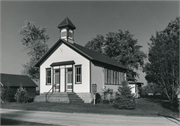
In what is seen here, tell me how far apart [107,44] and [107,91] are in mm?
21293

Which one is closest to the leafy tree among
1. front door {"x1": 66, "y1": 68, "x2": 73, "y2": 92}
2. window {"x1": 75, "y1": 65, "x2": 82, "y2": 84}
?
front door {"x1": 66, "y1": 68, "x2": 73, "y2": 92}

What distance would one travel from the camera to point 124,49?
41500 millimetres

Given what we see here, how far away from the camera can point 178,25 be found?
38.0 metres

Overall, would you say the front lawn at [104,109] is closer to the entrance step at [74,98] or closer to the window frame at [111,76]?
the entrance step at [74,98]

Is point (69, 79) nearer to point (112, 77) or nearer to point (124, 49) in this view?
point (112, 77)

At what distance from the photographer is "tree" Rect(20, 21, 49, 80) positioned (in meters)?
45.6

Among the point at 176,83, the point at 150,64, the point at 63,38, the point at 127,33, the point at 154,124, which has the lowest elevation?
the point at 154,124

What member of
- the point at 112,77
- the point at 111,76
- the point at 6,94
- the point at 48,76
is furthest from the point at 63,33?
the point at 6,94

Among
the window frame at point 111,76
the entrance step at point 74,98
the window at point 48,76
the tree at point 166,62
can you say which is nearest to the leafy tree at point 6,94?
the window at point 48,76

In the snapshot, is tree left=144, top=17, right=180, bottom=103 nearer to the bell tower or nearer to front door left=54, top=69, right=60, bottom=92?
the bell tower

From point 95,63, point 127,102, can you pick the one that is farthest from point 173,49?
point 95,63

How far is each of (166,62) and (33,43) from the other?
36.6 metres

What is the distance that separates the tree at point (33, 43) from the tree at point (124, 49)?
570 inches

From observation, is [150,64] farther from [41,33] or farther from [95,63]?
[41,33]
